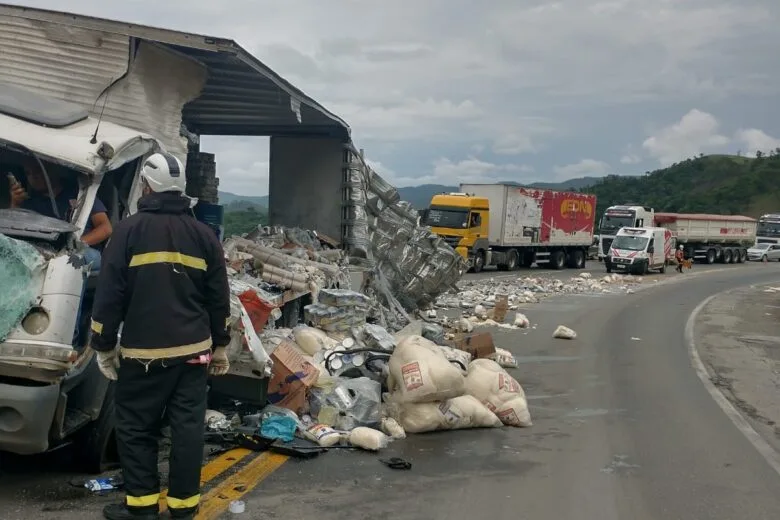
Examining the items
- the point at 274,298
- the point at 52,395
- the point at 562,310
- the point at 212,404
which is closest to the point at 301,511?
the point at 52,395

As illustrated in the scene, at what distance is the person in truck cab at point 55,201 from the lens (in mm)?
5387

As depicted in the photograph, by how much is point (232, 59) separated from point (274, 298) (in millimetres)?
2476

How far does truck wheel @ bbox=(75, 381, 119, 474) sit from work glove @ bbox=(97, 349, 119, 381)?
0.77m

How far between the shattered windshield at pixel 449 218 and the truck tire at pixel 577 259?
10.2 metres

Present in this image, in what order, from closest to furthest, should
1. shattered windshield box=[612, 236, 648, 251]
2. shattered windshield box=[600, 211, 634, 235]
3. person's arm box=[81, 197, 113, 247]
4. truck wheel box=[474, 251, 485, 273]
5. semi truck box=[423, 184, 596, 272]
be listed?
person's arm box=[81, 197, 113, 247], semi truck box=[423, 184, 596, 272], truck wheel box=[474, 251, 485, 273], shattered windshield box=[612, 236, 648, 251], shattered windshield box=[600, 211, 634, 235]

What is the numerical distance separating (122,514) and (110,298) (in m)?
1.22

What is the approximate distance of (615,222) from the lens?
1702 inches

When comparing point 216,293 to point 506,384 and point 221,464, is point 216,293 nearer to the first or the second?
point 221,464

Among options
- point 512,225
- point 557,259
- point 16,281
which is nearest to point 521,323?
point 16,281

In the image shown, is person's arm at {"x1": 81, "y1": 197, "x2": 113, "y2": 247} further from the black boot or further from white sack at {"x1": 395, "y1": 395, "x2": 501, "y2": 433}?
white sack at {"x1": 395, "y1": 395, "x2": 501, "y2": 433}

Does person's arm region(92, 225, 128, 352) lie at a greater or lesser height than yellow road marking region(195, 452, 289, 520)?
greater

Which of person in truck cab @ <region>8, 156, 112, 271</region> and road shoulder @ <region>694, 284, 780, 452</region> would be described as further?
road shoulder @ <region>694, 284, 780, 452</region>

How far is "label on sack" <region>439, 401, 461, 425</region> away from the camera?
7.09 metres

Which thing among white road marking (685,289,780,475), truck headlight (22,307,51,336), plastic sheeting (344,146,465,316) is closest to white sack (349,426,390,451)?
truck headlight (22,307,51,336)
